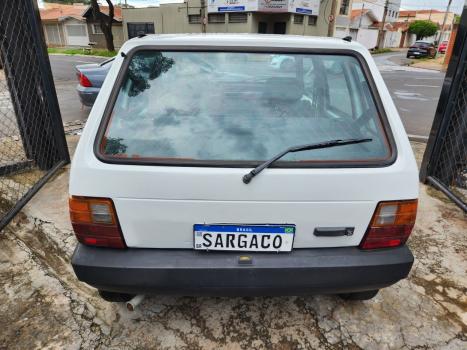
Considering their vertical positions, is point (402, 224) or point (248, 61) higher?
point (248, 61)

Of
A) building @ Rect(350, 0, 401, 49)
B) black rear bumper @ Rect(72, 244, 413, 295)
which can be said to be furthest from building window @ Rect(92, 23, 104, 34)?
black rear bumper @ Rect(72, 244, 413, 295)

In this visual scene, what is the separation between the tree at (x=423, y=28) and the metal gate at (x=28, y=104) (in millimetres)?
66342

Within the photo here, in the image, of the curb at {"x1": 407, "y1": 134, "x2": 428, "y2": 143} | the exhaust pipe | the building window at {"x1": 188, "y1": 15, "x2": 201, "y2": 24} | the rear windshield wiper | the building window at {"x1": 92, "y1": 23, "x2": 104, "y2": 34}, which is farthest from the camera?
the building window at {"x1": 92, "y1": 23, "x2": 104, "y2": 34}

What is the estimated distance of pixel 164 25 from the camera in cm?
3177

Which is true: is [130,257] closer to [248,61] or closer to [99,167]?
[99,167]

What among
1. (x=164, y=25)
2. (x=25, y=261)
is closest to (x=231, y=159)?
(x=25, y=261)

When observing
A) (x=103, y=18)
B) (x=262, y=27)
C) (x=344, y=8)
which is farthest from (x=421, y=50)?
(x=103, y=18)

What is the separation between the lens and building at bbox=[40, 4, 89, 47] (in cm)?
4072

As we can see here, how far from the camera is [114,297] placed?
2115 mm

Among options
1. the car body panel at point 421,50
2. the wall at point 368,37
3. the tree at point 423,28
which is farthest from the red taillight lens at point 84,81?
the tree at point 423,28

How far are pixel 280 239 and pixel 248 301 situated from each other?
83cm

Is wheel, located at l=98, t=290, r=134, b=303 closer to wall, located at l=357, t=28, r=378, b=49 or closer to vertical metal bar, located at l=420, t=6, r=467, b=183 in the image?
vertical metal bar, located at l=420, t=6, r=467, b=183

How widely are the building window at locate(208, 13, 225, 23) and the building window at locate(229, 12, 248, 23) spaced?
876 mm

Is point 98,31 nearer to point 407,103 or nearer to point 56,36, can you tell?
point 56,36
